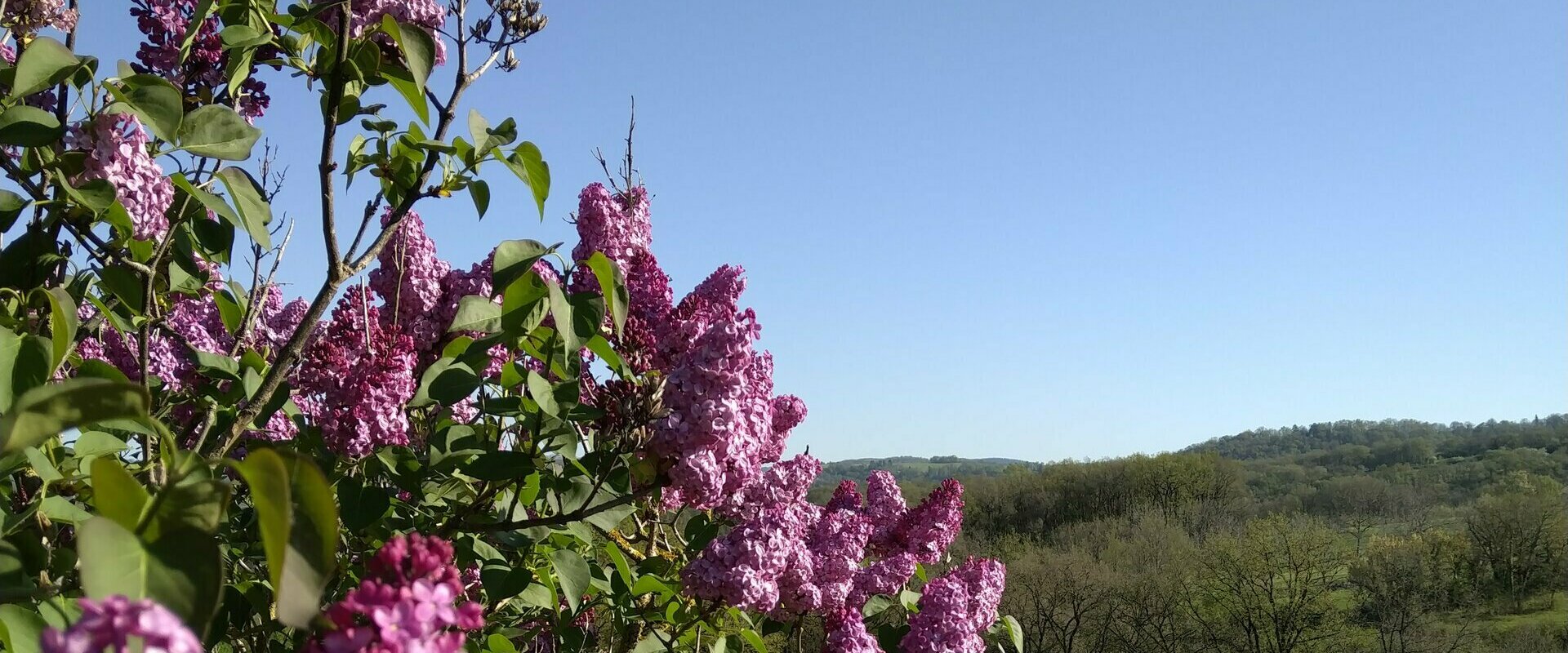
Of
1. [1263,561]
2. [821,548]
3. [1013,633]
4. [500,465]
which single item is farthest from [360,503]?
[1263,561]

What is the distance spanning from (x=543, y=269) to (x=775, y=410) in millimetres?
1386

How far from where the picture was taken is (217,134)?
4.17 ft

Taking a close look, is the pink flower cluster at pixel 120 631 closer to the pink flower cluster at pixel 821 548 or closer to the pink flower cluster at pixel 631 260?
the pink flower cluster at pixel 631 260

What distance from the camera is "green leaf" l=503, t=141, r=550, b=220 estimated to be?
4.64 feet

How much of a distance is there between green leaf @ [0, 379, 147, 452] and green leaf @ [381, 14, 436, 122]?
809 millimetres

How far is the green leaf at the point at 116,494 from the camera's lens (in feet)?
1.75

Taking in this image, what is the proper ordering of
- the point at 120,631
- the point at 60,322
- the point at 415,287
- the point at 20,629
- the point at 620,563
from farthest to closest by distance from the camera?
the point at 620,563, the point at 415,287, the point at 60,322, the point at 20,629, the point at 120,631

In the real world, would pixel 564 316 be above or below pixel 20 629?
above

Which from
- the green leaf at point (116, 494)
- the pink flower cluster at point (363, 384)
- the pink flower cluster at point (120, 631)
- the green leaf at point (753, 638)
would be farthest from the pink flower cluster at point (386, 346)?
the pink flower cluster at point (120, 631)

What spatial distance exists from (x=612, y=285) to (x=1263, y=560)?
Result: 135 feet

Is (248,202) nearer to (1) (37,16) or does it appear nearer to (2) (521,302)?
(2) (521,302)

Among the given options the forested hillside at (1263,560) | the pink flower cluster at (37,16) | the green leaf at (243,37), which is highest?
the pink flower cluster at (37,16)

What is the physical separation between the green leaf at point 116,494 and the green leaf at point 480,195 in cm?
100

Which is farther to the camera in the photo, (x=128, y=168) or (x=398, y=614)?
(x=128, y=168)
